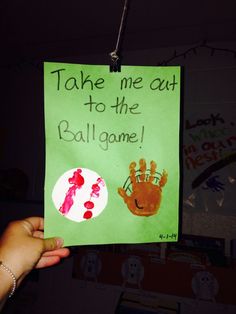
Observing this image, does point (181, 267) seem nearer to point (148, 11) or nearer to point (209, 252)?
point (209, 252)

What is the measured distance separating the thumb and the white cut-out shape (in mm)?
42

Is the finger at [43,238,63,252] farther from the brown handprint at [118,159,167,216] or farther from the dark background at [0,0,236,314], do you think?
the dark background at [0,0,236,314]

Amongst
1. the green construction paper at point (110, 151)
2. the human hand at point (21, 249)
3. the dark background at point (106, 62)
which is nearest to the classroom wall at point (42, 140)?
the dark background at point (106, 62)

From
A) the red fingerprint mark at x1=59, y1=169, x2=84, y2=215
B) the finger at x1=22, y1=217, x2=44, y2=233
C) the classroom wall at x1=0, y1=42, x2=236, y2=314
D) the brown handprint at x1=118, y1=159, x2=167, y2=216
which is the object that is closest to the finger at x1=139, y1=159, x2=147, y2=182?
the brown handprint at x1=118, y1=159, x2=167, y2=216

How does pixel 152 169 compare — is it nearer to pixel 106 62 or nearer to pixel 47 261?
pixel 47 261

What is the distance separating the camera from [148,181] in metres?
0.45

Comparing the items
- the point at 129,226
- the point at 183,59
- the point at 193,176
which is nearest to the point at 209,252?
the point at 193,176

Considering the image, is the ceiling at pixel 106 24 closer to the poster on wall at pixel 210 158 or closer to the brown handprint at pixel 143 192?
the poster on wall at pixel 210 158

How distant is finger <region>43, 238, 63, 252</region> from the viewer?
1.38ft

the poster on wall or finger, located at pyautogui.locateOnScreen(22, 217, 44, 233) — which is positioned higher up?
the poster on wall

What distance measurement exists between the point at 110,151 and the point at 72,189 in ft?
0.31

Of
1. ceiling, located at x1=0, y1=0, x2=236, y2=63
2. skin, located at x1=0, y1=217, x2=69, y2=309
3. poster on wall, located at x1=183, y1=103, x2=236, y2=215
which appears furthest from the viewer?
poster on wall, located at x1=183, y1=103, x2=236, y2=215

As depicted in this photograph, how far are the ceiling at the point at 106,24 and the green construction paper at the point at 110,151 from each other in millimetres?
764

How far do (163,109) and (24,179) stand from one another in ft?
4.13
